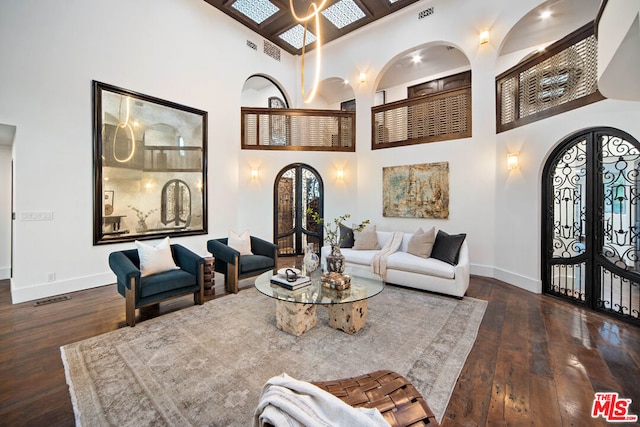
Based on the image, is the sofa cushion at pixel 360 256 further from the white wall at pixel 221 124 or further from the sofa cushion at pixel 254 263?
the white wall at pixel 221 124

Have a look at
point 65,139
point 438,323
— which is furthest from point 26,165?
point 438,323

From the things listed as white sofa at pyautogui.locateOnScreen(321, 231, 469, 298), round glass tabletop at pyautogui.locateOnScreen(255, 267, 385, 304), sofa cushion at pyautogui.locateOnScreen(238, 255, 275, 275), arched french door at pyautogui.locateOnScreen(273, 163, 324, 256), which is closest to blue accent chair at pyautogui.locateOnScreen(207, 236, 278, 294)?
sofa cushion at pyautogui.locateOnScreen(238, 255, 275, 275)

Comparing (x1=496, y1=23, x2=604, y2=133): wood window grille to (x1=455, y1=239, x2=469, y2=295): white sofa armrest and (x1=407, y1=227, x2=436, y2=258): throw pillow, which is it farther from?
(x1=455, y1=239, x2=469, y2=295): white sofa armrest

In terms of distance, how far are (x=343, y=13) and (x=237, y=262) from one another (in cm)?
594

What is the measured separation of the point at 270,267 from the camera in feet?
14.4

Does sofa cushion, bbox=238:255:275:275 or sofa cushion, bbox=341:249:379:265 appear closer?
sofa cushion, bbox=238:255:275:275

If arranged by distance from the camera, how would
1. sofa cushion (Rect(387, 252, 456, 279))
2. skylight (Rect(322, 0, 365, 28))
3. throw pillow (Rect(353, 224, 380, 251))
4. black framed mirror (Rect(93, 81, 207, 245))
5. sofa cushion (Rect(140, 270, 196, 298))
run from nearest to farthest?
sofa cushion (Rect(140, 270, 196, 298)) < sofa cushion (Rect(387, 252, 456, 279)) < black framed mirror (Rect(93, 81, 207, 245)) < throw pillow (Rect(353, 224, 380, 251)) < skylight (Rect(322, 0, 365, 28))

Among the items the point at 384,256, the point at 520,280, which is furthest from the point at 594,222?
the point at 384,256

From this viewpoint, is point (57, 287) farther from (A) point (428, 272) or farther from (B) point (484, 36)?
(B) point (484, 36)

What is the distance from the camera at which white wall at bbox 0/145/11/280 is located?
4.43 m

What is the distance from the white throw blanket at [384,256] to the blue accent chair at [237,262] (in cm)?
167

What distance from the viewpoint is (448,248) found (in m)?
4.12

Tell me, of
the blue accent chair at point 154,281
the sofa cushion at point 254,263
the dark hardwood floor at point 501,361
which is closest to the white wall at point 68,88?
the dark hardwood floor at point 501,361

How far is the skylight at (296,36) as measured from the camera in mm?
6543
